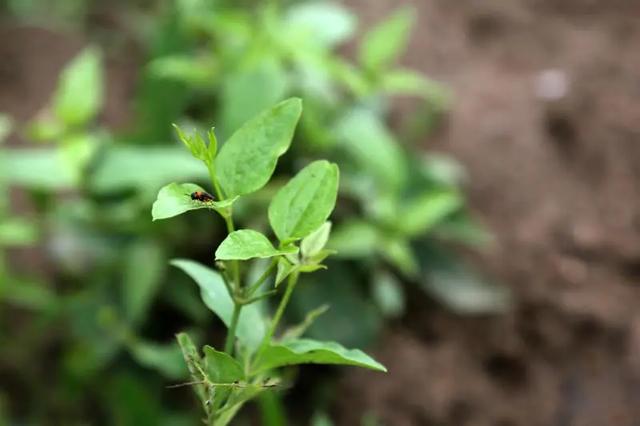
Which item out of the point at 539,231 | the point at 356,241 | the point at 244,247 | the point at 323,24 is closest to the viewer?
the point at 244,247

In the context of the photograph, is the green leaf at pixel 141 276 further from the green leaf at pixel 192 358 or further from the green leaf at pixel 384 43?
the green leaf at pixel 192 358

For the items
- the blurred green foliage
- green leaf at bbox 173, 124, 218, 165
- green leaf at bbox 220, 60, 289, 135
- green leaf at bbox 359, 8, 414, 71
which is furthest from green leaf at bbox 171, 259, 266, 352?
green leaf at bbox 359, 8, 414, 71

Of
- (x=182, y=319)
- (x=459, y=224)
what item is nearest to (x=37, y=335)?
(x=182, y=319)

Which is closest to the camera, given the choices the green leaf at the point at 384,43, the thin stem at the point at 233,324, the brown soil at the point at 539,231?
the thin stem at the point at 233,324

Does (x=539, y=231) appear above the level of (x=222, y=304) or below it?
below

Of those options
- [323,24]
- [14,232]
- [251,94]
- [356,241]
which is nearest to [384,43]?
[323,24]

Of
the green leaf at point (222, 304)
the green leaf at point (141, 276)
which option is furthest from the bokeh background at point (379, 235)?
the green leaf at point (222, 304)

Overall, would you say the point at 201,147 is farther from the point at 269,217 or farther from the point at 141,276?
the point at 141,276
